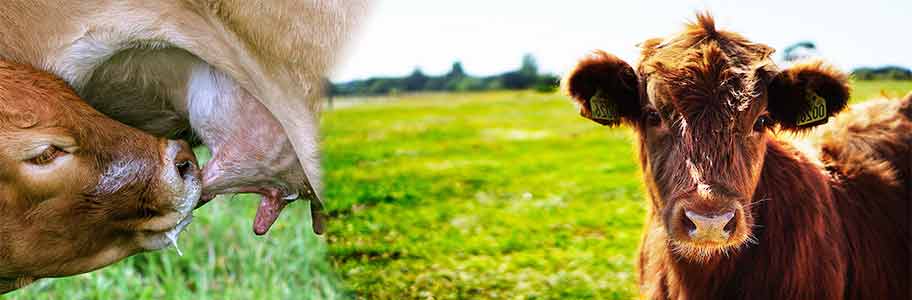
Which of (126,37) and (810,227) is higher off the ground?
(126,37)

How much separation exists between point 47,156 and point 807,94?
2091mm

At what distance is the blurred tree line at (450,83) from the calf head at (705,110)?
3.21 feet

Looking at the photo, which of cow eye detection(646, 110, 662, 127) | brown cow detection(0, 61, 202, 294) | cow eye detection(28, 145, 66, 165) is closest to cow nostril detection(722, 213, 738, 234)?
cow eye detection(646, 110, 662, 127)

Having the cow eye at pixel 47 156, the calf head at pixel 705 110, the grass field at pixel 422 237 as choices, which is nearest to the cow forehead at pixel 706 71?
the calf head at pixel 705 110

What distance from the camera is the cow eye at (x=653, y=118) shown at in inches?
105

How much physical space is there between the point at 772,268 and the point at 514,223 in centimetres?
427

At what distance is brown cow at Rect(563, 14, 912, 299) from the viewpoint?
2.49m

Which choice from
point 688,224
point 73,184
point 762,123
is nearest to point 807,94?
point 762,123

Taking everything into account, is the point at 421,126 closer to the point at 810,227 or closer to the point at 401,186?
the point at 401,186

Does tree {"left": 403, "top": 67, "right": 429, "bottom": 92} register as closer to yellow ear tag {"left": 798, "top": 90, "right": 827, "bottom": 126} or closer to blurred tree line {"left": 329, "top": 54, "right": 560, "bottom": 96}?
blurred tree line {"left": 329, "top": 54, "right": 560, "bottom": 96}

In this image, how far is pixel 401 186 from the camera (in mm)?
8352

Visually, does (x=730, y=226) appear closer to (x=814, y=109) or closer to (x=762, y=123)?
(x=762, y=123)

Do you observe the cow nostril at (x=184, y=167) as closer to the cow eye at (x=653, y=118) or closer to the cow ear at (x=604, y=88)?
the cow ear at (x=604, y=88)

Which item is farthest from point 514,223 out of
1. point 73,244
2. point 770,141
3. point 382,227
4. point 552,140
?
point 552,140
